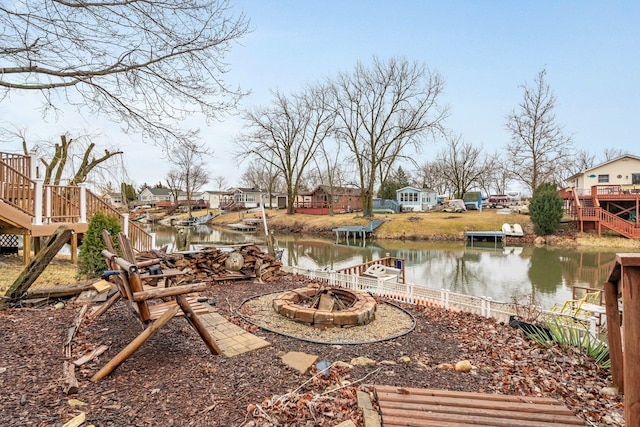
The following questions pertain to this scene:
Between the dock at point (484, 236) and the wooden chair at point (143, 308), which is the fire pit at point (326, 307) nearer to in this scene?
the wooden chair at point (143, 308)

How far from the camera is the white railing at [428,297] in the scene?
611 centimetres

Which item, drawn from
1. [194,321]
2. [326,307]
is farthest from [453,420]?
[326,307]

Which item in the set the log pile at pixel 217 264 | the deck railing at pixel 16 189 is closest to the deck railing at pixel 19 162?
the deck railing at pixel 16 189

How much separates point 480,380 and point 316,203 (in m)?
41.0

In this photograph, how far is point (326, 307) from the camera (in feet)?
18.7

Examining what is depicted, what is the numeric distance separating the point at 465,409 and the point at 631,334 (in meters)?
1.21

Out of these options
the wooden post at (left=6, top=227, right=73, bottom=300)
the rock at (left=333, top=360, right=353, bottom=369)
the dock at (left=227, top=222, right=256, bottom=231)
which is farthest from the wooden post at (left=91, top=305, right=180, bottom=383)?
the dock at (left=227, top=222, right=256, bottom=231)

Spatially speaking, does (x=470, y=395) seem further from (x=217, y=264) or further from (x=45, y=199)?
(x=45, y=199)

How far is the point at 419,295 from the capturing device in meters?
7.14

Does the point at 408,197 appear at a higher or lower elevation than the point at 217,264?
higher

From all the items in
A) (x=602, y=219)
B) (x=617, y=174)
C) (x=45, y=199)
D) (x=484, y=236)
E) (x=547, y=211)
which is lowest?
(x=484, y=236)

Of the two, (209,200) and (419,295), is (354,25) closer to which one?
(419,295)

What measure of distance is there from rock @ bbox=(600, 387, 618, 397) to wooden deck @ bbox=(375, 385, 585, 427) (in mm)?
745

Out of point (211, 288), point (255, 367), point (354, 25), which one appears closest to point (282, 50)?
point (354, 25)
